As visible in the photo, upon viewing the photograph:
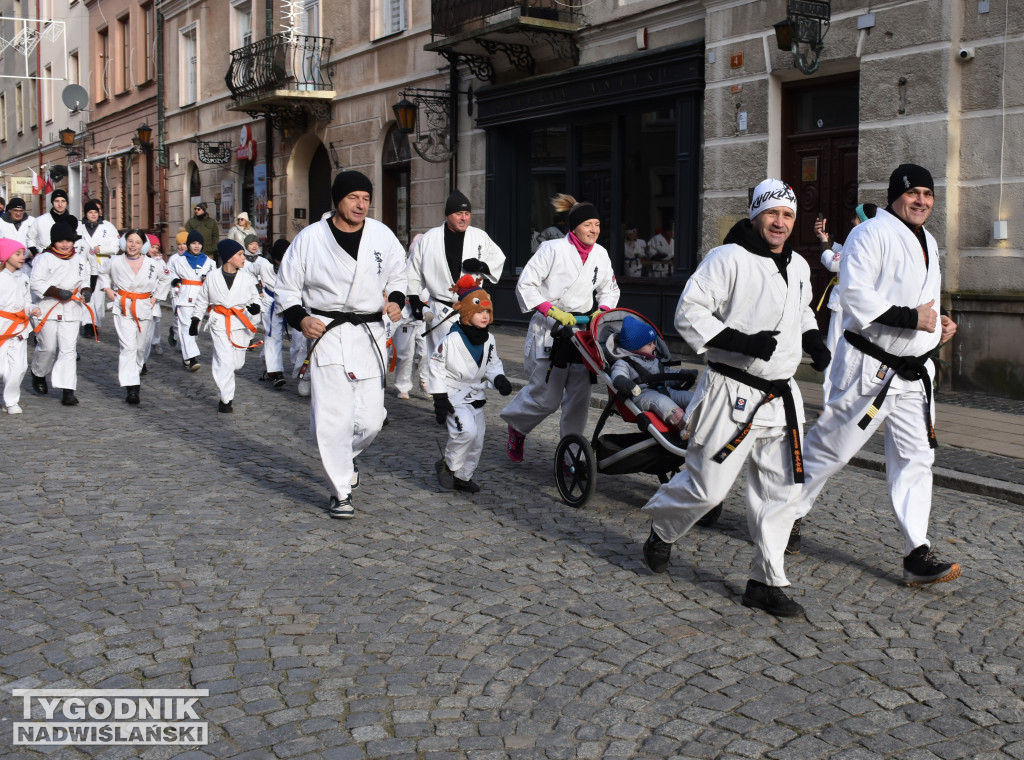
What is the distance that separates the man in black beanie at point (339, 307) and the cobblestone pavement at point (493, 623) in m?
0.44

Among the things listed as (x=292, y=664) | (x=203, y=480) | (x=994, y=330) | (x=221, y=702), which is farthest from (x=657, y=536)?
(x=994, y=330)

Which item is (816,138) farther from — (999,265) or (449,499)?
(449,499)

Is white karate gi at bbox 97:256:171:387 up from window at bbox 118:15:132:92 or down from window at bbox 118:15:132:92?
down

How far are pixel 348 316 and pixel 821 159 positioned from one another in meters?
8.52

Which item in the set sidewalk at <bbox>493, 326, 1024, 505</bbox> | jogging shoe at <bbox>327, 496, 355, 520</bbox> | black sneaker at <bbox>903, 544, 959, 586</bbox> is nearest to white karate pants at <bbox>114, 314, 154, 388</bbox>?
sidewalk at <bbox>493, 326, 1024, 505</bbox>

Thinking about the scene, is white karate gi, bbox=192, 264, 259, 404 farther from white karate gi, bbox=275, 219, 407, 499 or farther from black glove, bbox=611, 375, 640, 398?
black glove, bbox=611, 375, 640, 398

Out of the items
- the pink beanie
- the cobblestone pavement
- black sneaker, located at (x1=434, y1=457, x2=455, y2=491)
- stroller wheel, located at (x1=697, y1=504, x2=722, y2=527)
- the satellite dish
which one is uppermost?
the satellite dish

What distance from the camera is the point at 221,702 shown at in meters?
4.12

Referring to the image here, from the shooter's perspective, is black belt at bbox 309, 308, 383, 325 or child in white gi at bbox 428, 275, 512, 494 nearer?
black belt at bbox 309, 308, 383, 325

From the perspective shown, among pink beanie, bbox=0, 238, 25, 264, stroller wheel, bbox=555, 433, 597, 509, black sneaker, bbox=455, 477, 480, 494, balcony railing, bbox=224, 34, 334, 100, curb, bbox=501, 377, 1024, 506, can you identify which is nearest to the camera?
stroller wheel, bbox=555, 433, 597, 509

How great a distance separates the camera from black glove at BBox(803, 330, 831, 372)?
Answer: 5184 mm

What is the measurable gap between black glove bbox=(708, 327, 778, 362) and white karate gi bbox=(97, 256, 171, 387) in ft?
→ 27.7

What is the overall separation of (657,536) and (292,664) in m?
1.97

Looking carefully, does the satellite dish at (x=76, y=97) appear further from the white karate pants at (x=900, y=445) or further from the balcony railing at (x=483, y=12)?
the white karate pants at (x=900, y=445)
